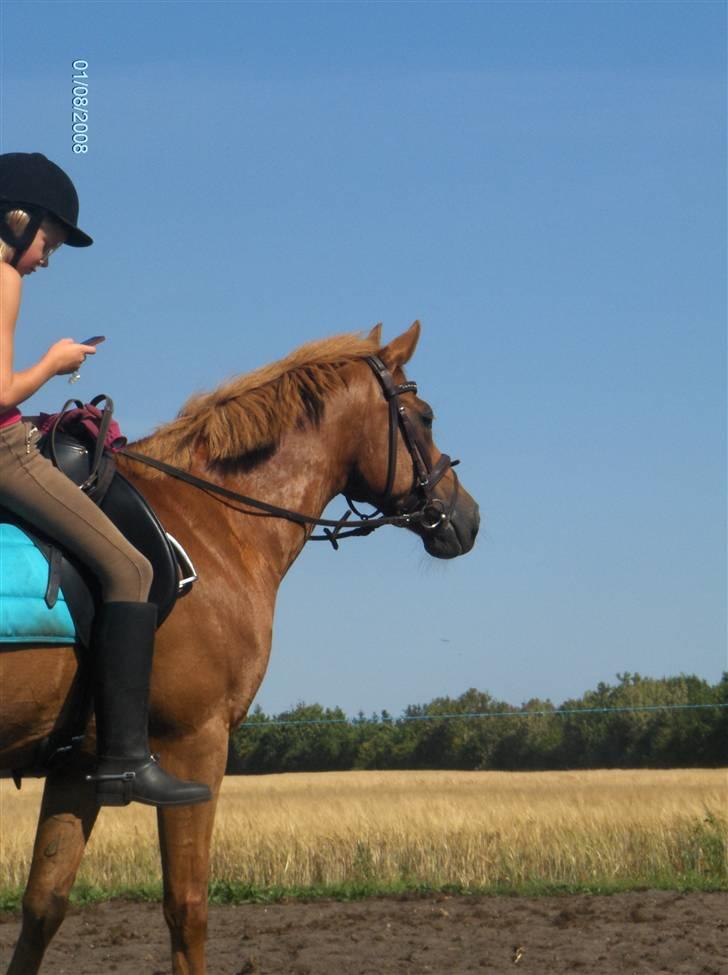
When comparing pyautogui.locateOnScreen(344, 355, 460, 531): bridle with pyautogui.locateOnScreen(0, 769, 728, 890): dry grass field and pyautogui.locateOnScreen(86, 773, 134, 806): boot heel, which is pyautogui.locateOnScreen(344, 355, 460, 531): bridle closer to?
pyautogui.locateOnScreen(86, 773, 134, 806): boot heel

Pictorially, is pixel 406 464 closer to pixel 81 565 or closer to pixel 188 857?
pixel 81 565

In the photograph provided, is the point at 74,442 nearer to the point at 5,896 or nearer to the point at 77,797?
the point at 77,797

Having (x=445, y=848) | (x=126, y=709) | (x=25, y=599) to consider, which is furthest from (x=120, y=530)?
(x=445, y=848)

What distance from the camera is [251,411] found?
5914mm

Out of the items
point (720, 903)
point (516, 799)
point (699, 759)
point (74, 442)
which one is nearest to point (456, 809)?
point (516, 799)

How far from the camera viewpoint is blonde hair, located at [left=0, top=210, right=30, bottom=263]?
16.4ft

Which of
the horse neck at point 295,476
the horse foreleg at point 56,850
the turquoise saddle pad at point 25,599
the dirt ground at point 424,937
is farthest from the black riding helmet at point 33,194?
the dirt ground at point 424,937

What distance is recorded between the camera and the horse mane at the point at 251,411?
584 centimetres

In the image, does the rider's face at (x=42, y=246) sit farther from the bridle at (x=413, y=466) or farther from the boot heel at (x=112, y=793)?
the boot heel at (x=112, y=793)

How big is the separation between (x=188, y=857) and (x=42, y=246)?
2.28 meters

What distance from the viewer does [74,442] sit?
17.5 feet

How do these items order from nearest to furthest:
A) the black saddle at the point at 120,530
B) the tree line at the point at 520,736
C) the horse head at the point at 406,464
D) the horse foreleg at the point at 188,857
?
1. the black saddle at the point at 120,530
2. the horse foreleg at the point at 188,857
3. the horse head at the point at 406,464
4. the tree line at the point at 520,736

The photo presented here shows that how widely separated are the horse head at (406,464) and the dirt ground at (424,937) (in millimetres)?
3321

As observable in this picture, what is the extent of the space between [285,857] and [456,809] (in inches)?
107
